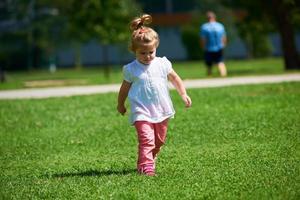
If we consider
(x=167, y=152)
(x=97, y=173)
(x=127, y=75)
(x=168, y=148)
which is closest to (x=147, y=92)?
(x=127, y=75)

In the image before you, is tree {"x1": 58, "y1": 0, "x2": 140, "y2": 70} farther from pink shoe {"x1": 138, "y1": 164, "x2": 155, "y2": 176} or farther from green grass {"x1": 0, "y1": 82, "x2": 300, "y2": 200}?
pink shoe {"x1": 138, "y1": 164, "x2": 155, "y2": 176}

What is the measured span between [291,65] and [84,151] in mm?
17330

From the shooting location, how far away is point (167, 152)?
27.3 ft

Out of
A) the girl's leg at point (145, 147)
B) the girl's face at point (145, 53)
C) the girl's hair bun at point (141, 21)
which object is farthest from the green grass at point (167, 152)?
the girl's hair bun at point (141, 21)

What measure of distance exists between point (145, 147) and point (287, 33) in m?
19.2

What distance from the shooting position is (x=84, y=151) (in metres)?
8.80

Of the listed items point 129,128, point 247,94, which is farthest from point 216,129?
point 247,94

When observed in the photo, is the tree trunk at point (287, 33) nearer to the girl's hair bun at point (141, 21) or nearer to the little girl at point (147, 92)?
the girl's hair bun at point (141, 21)

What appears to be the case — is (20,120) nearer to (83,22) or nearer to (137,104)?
(137,104)

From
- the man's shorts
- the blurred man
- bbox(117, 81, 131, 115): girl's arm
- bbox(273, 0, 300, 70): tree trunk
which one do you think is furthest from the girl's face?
bbox(273, 0, 300, 70): tree trunk

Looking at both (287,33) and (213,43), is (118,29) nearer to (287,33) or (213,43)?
(287,33)

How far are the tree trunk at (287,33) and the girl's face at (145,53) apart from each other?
1812 centimetres

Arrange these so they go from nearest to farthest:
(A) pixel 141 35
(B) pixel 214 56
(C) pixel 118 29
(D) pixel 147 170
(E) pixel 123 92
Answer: (D) pixel 147 170
(A) pixel 141 35
(E) pixel 123 92
(B) pixel 214 56
(C) pixel 118 29

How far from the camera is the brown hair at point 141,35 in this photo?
696cm
